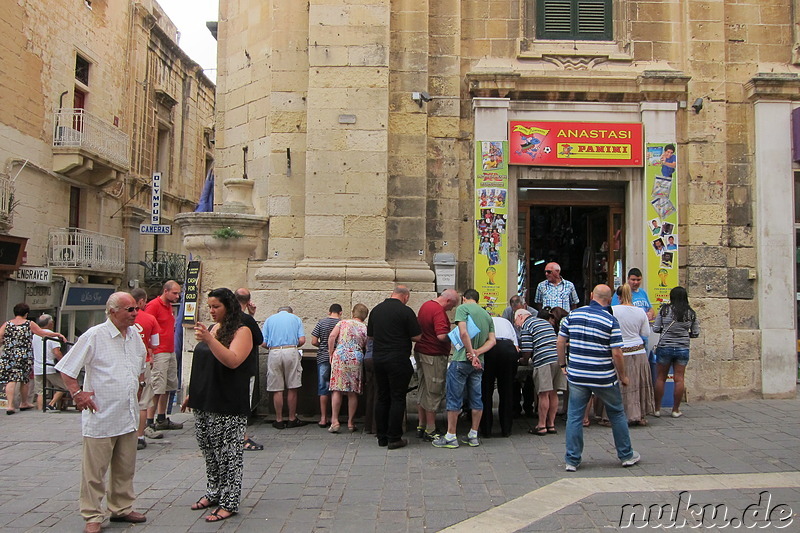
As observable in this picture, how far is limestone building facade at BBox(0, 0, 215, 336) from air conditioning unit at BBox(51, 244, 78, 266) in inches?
1.1

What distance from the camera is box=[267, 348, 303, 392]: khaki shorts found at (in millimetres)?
7699

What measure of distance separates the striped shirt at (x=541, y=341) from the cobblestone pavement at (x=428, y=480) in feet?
2.85

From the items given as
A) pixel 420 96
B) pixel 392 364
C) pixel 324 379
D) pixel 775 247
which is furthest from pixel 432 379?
pixel 775 247

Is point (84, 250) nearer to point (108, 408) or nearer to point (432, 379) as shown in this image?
point (432, 379)

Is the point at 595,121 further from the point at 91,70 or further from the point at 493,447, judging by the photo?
the point at 91,70

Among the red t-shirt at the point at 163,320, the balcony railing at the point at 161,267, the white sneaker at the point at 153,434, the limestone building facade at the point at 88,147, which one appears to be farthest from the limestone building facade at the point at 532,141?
A: the balcony railing at the point at 161,267

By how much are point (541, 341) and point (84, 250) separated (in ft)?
53.2

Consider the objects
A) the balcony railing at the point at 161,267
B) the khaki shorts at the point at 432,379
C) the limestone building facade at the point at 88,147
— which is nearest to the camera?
the khaki shorts at the point at 432,379

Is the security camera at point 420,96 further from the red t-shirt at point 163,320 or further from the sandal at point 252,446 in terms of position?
the sandal at point 252,446

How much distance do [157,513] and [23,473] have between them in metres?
1.93

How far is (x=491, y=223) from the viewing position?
9289mm

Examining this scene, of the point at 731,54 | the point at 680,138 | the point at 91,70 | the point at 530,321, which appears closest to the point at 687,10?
the point at 731,54

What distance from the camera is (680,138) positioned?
31.6ft

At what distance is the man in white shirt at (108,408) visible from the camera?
451cm
